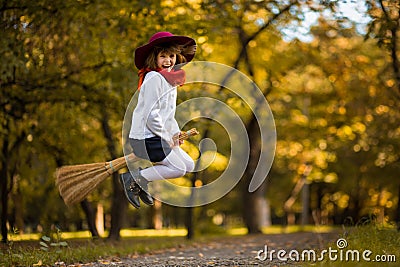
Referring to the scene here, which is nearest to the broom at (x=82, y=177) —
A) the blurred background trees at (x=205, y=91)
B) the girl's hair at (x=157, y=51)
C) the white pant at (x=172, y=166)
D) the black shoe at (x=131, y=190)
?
the black shoe at (x=131, y=190)

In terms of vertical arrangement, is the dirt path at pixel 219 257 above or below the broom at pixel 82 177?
below

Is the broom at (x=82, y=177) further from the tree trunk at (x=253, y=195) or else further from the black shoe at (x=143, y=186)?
the tree trunk at (x=253, y=195)

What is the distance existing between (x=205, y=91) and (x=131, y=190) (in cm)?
700

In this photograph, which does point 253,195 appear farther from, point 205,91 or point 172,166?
point 172,166

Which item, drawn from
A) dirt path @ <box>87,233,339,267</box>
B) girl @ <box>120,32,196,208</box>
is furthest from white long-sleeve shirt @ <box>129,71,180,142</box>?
dirt path @ <box>87,233,339,267</box>

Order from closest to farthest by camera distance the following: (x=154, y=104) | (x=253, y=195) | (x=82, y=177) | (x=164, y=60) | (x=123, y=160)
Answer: (x=154, y=104) → (x=164, y=60) → (x=123, y=160) → (x=82, y=177) → (x=253, y=195)

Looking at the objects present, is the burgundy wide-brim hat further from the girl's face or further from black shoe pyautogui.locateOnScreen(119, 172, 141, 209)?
black shoe pyautogui.locateOnScreen(119, 172, 141, 209)

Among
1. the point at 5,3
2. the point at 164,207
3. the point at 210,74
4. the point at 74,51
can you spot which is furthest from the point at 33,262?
the point at 164,207

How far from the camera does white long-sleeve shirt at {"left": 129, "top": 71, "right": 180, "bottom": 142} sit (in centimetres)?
691

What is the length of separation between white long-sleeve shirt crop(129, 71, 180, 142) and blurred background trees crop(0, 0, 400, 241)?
4.18 metres

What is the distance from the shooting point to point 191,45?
7.48 meters

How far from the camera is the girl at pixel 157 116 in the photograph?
6.97m

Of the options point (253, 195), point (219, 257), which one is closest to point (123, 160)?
point (219, 257)

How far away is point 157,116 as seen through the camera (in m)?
6.96
